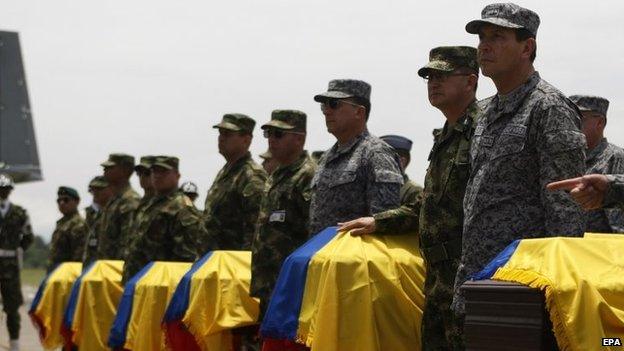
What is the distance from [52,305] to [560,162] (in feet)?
29.9

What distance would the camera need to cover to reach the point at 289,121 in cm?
885

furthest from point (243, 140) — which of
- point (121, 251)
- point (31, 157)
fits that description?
point (31, 157)

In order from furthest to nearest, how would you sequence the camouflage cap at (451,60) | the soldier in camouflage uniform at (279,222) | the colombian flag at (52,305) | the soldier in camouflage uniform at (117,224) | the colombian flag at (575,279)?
the colombian flag at (52,305)
the soldier in camouflage uniform at (117,224)
the soldier in camouflage uniform at (279,222)
the camouflage cap at (451,60)
the colombian flag at (575,279)

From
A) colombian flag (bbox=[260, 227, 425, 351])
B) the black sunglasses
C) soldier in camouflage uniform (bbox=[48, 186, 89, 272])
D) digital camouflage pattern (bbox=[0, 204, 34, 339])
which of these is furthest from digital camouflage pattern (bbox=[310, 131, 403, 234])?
the black sunglasses

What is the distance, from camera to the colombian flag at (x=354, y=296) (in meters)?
6.40

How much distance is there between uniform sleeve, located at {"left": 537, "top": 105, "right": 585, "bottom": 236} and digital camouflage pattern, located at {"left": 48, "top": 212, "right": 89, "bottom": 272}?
37.3 ft

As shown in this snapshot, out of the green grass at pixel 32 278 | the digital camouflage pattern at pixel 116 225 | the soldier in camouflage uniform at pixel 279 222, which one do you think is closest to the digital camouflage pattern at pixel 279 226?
the soldier in camouflage uniform at pixel 279 222

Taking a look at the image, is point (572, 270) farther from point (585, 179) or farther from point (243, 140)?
point (243, 140)

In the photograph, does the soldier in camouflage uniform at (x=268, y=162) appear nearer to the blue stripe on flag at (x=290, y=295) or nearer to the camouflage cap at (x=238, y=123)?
the camouflage cap at (x=238, y=123)

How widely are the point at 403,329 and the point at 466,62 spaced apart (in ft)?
4.57

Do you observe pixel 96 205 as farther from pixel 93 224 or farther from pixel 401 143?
pixel 401 143

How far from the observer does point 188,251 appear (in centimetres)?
1075

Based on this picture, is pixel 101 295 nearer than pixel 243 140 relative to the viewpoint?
No

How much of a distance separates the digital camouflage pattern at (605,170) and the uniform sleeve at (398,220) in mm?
1168
